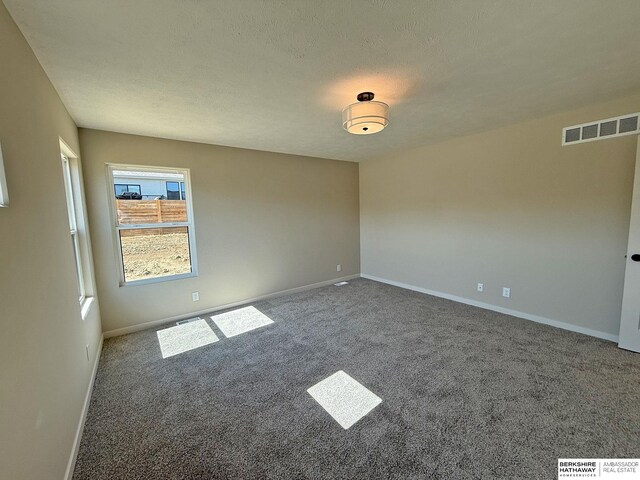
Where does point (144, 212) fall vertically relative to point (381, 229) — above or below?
above

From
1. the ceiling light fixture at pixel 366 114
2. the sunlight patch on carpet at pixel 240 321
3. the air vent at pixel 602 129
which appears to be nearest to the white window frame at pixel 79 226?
the sunlight patch on carpet at pixel 240 321

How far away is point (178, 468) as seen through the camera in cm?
154

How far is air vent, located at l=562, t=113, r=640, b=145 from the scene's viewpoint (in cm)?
257

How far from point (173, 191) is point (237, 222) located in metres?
0.94

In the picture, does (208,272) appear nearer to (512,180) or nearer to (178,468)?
(178,468)

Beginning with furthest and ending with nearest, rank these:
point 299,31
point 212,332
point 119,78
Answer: point 212,332
point 119,78
point 299,31

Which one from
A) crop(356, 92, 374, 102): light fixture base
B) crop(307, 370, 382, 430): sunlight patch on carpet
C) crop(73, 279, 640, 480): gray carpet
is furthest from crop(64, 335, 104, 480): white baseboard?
crop(356, 92, 374, 102): light fixture base

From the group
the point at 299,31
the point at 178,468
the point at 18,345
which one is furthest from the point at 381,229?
the point at 18,345

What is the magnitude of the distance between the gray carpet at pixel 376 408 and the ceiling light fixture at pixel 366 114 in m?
2.15

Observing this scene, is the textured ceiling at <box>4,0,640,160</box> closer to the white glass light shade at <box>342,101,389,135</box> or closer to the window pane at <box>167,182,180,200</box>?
the white glass light shade at <box>342,101,389,135</box>

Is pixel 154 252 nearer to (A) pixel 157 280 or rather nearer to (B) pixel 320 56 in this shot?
(A) pixel 157 280

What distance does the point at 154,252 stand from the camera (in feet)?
11.7

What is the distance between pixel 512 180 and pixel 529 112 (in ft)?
2.69

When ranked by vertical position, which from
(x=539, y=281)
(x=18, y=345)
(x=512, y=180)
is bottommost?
(x=539, y=281)
